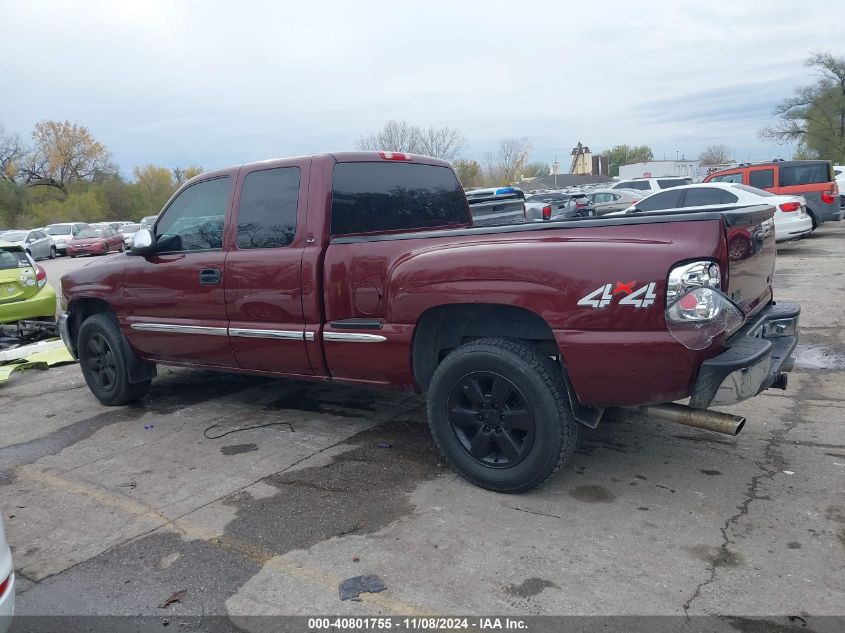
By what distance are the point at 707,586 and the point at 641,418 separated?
2160mm

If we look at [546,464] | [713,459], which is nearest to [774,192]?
[713,459]

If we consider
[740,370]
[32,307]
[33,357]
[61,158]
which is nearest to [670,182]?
[32,307]

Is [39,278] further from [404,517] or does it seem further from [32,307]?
[404,517]

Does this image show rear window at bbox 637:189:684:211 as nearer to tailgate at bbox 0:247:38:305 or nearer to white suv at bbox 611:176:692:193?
tailgate at bbox 0:247:38:305

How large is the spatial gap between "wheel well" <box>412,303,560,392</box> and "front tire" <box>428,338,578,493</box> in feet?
0.39

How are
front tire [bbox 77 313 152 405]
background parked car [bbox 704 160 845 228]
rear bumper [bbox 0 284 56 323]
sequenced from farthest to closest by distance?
background parked car [bbox 704 160 845 228] → rear bumper [bbox 0 284 56 323] → front tire [bbox 77 313 152 405]

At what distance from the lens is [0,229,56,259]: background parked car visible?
2734 centimetres

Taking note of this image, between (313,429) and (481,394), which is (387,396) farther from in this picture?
(481,394)

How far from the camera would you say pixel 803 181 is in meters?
16.3

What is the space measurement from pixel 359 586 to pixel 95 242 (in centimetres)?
2985

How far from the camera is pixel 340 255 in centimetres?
429

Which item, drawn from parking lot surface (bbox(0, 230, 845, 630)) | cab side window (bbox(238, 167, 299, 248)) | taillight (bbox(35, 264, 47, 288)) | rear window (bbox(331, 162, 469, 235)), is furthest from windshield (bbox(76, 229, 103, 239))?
rear window (bbox(331, 162, 469, 235))

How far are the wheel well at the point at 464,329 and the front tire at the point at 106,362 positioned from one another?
299 cm

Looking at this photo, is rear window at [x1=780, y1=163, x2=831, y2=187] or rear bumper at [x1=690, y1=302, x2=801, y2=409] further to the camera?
rear window at [x1=780, y1=163, x2=831, y2=187]
